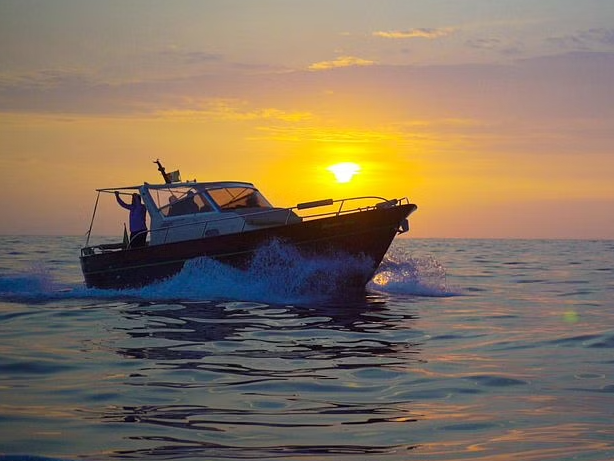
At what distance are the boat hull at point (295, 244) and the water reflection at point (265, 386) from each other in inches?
133

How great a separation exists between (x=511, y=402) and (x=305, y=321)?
272 inches

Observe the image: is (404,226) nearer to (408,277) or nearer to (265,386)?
(408,277)

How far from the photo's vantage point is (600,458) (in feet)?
20.5

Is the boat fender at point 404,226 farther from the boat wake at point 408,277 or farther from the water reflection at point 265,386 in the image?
the water reflection at point 265,386

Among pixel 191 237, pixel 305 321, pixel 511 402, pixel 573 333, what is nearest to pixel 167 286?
pixel 191 237

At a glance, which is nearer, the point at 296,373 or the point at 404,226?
the point at 296,373

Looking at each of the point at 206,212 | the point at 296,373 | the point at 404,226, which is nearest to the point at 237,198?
the point at 206,212

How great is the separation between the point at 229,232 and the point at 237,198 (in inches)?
48.8

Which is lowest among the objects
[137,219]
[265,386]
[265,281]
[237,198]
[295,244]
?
[265,386]

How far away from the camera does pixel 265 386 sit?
29.2 feet

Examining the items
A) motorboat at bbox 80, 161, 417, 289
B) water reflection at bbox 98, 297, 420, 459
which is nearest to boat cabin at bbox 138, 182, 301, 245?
motorboat at bbox 80, 161, 417, 289

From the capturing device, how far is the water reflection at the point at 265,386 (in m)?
6.68

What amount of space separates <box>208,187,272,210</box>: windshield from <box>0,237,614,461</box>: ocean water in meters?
1.75

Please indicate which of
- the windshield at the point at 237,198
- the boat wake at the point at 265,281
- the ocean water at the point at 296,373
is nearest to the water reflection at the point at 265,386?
the ocean water at the point at 296,373
